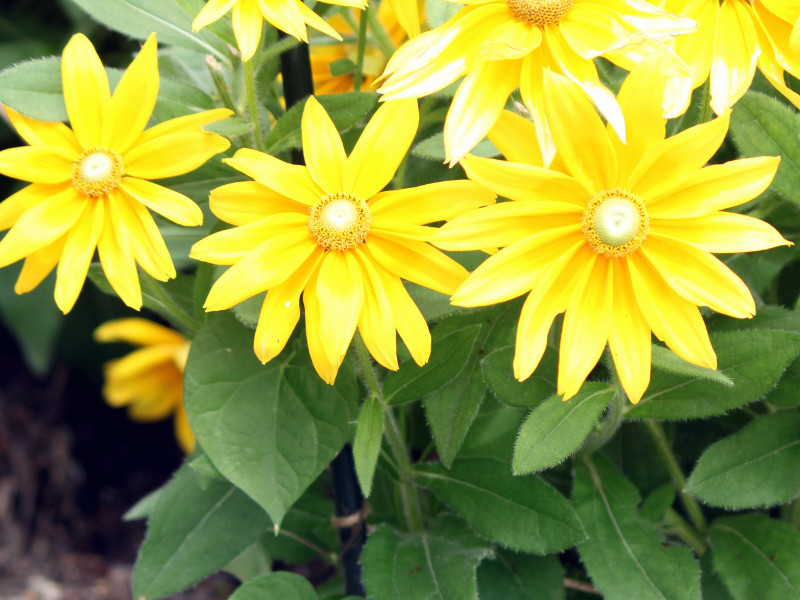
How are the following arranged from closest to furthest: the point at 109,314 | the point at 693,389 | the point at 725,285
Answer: the point at 725,285
the point at 693,389
the point at 109,314

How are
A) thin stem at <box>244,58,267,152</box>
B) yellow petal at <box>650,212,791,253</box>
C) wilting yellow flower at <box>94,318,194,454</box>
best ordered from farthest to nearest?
wilting yellow flower at <box>94,318,194,454</box>
thin stem at <box>244,58,267,152</box>
yellow petal at <box>650,212,791,253</box>

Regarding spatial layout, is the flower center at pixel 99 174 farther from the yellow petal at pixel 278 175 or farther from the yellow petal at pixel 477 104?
the yellow petal at pixel 477 104

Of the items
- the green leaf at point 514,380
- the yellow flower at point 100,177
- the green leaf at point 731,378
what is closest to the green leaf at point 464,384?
the green leaf at point 514,380

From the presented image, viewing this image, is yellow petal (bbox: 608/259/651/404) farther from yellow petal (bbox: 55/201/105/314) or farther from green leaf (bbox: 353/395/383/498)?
yellow petal (bbox: 55/201/105/314)

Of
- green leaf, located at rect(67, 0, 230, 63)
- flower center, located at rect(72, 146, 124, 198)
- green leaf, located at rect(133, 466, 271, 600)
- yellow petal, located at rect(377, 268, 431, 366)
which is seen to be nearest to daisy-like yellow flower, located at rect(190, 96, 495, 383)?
yellow petal, located at rect(377, 268, 431, 366)

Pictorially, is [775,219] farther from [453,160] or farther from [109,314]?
[109,314]

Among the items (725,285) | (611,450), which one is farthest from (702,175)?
(611,450)

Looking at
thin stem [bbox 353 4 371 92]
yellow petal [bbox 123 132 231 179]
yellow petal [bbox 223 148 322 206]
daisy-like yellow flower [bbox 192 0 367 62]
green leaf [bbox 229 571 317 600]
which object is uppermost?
thin stem [bbox 353 4 371 92]
